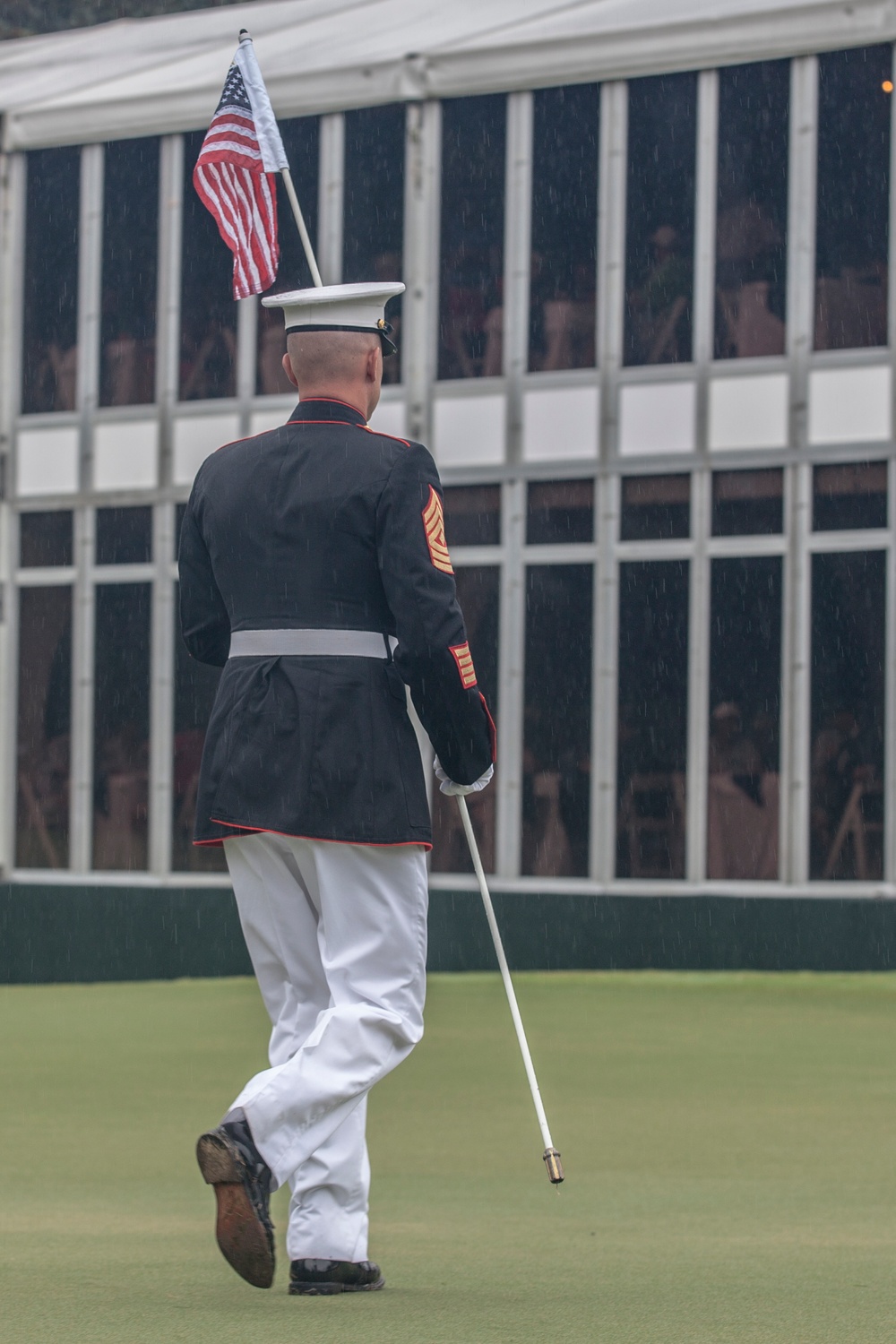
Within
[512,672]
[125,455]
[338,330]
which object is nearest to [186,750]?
[125,455]

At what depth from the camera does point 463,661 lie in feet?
13.5

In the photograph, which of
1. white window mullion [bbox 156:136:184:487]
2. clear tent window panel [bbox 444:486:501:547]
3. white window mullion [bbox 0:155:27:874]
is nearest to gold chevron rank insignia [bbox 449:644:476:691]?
clear tent window panel [bbox 444:486:501:547]

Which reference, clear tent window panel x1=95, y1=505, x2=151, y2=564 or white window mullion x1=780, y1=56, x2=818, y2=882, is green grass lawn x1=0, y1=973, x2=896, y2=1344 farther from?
clear tent window panel x1=95, y1=505, x2=151, y2=564

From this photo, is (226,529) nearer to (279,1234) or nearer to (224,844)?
(224,844)

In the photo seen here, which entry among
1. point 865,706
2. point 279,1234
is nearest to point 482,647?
point 865,706

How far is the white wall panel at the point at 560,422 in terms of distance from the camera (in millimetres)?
14930

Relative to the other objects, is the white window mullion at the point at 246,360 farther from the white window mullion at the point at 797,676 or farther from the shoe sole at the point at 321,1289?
the shoe sole at the point at 321,1289

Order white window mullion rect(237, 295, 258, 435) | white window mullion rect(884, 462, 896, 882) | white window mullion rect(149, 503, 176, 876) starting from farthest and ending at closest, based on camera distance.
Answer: white window mullion rect(149, 503, 176, 876)
white window mullion rect(237, 295, 258, 435)
white window mullion rect(884, 462, 896, 882)

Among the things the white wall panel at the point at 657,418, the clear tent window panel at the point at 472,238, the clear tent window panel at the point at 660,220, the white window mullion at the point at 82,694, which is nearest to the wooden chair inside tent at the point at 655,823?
the white wall panel at the point at 657,418

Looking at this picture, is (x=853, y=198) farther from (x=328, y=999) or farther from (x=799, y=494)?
(x=328, y=999)

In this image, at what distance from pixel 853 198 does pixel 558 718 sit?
401 cm

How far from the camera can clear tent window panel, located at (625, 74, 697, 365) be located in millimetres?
14719

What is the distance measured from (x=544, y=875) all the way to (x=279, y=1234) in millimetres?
9966

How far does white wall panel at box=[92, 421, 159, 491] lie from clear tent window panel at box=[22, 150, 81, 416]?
0.47 metres
